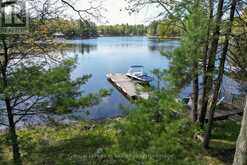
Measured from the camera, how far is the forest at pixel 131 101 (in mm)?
4098

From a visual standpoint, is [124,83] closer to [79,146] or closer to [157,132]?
[79,146]

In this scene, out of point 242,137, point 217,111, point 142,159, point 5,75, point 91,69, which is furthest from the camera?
point 91,69

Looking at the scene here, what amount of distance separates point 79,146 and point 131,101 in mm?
4589

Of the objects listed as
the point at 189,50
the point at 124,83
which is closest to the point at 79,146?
the point at 189,50

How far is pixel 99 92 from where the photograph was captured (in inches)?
270

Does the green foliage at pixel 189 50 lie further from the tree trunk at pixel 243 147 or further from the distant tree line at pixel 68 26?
the tree trunk at pixel 243 147

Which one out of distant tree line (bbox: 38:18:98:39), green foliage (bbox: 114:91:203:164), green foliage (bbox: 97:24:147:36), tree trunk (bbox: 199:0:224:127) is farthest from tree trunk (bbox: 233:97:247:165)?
green foliage (bbox: 97:24:147:36)

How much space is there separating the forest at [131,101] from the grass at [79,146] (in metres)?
0.03

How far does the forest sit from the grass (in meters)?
0.03

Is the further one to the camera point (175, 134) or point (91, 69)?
point (91, 69)

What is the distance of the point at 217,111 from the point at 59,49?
9.13 metres

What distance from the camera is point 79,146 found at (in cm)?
885

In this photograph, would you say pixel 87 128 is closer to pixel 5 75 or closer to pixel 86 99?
pixel 86 99

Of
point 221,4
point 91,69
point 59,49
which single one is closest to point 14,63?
point 59,49
